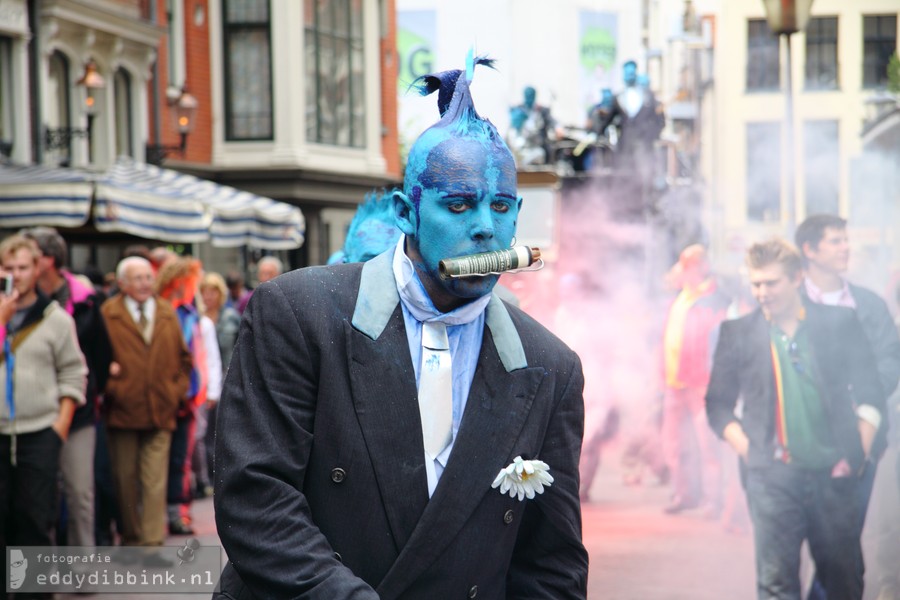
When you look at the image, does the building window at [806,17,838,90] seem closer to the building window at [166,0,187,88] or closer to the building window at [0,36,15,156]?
the building window at [0,36,15,156]

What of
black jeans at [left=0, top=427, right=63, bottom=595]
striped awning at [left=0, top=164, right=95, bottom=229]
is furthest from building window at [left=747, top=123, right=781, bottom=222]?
black jeans at [left=0, top=427, right=63, bottom=595]

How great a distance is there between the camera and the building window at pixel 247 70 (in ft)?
69.5

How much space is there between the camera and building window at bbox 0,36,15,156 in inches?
590

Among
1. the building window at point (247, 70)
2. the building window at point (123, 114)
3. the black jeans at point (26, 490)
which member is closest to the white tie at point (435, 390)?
the black jeans at point (26, 490)

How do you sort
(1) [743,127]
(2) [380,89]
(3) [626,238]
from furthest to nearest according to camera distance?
(2) [380,89] < (3) [626,238] < (1) [743,127]

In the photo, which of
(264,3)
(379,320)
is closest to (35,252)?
(379,320)

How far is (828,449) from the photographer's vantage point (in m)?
4.94

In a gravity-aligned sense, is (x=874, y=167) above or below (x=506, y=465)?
above

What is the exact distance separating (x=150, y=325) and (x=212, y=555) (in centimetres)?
270

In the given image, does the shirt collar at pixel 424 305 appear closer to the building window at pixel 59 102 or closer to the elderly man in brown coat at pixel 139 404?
the elderly man in brown coat at pixel 139 404

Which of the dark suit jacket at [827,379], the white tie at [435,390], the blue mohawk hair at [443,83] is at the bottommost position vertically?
the dark suit jacket at [827,379]

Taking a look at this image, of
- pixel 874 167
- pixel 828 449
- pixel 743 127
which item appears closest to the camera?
pixel 828 449

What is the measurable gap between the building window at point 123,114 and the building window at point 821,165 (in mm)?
11445

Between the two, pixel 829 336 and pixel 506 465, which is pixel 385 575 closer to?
pixel 506 465
